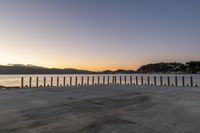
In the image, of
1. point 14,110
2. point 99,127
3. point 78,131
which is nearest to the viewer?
point 78,131

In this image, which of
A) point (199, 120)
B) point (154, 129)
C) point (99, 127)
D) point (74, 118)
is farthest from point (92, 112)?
point (199, 120)

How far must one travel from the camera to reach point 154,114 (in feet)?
26.0

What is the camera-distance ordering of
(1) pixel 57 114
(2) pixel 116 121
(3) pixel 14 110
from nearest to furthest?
(2) pixel 116 121 < (1) pixel 57 114 < (3) pixel 14 110

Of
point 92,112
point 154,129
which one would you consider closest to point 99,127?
point 154,129

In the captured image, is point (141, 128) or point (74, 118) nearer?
point (141, 128)

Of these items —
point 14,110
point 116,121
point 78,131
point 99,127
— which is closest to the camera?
point 78,131

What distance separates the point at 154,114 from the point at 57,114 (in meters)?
3.81

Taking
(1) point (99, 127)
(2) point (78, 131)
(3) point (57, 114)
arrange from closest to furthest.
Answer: (2) point (78, 131), (1) point (99, 127), (3) point (57, 114)

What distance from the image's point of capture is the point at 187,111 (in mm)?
8547

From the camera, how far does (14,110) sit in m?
8.49

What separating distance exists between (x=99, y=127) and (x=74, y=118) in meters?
1.42

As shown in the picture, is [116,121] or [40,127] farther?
[116,121]

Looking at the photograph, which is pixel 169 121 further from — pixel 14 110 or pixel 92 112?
pixel 14 110

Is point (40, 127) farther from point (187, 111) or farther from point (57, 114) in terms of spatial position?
point (187, 111)
